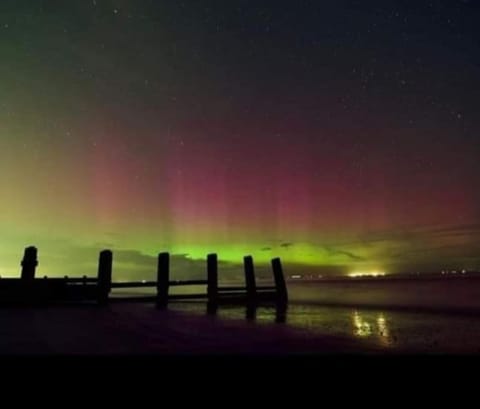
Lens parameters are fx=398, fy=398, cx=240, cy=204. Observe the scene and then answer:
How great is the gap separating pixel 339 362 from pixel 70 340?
15.0ft

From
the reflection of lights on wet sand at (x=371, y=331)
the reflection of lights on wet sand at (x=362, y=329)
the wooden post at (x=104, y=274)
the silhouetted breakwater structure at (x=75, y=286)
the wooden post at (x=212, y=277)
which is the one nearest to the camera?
the reflection of lights on wet sand at (x=371, y=331)

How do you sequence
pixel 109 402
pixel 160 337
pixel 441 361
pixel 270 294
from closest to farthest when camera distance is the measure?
pixel 109 402, pixel 441 361, pixel 160 337, pixel 270 294

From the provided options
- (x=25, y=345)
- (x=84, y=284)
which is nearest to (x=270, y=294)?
(x=84, y=284)

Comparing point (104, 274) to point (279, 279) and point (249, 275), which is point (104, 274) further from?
point (279, 279)

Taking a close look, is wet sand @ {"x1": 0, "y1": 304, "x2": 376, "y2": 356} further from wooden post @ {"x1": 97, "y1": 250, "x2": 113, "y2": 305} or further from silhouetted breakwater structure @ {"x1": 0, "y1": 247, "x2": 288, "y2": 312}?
wooden post @ {"x1": 97, "y1": 250, "x2": 113, "y2": 305}

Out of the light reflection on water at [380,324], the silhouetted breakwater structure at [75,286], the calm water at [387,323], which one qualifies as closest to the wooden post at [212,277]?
the silhouetted breakwater structure at [75,286]

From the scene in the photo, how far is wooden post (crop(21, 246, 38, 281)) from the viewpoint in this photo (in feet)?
44.6

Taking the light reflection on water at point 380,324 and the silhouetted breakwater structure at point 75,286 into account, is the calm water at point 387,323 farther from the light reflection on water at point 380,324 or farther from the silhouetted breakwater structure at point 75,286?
the silhouetted breakwater structure at point 75,286

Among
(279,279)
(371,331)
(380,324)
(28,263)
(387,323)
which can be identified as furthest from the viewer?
Result: (279,279)

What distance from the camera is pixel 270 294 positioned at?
20047 millimetres

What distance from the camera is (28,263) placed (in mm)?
13609

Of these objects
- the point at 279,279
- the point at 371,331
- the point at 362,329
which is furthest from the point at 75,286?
the point at 371,331

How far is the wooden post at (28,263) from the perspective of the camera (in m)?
13.6

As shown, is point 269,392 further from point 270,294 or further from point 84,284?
Answer: point 270,294
